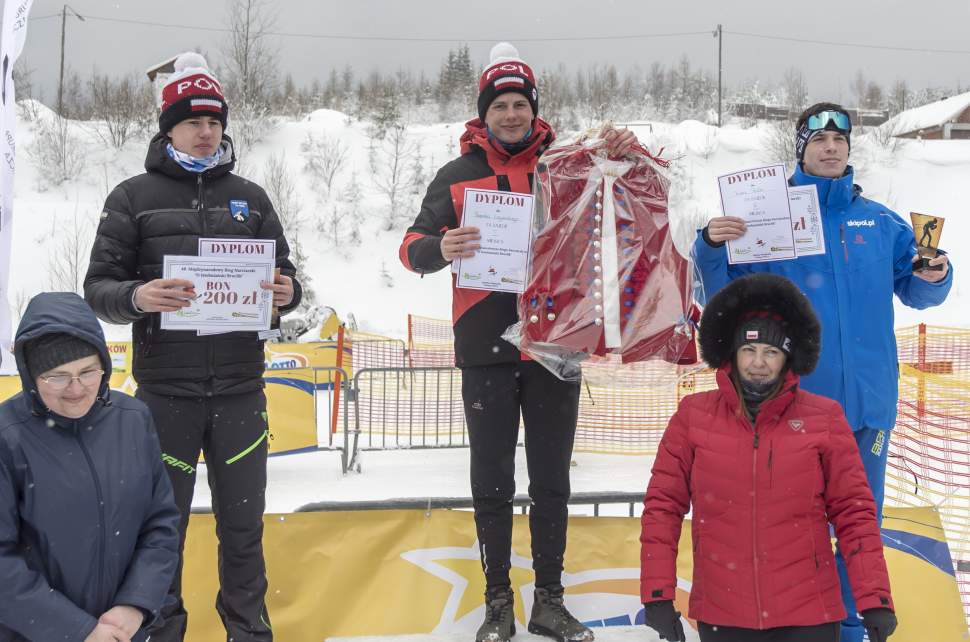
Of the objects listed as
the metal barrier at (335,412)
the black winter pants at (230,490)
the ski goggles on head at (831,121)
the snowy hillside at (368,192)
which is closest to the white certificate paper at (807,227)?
the ski goggles on head at (831,121)

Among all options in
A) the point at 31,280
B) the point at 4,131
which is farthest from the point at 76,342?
the point at 31,280

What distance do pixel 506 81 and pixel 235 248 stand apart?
49.0 inches

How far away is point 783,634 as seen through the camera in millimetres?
2451

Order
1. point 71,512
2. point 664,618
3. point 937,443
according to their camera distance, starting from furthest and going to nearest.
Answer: point 937,443
point 664,618
point 71,512

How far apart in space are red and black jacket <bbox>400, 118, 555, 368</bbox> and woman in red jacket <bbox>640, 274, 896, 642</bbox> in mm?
793

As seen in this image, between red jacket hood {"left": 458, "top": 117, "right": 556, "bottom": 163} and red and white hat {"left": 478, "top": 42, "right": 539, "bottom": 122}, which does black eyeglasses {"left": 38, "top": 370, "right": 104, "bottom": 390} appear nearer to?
red jacket hood {"left": 458, "top": 117, "right": 556, "bottom": 163}

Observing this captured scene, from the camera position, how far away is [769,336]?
2635mm

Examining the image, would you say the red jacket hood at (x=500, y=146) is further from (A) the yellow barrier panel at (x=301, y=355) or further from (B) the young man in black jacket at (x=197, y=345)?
(A) the yellow barrier panel at (x=301, y=355)

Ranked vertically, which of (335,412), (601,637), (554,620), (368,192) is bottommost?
(601,637)

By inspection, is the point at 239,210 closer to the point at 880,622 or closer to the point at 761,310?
the point at 761,310

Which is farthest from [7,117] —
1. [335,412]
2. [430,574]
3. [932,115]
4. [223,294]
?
[932,115]

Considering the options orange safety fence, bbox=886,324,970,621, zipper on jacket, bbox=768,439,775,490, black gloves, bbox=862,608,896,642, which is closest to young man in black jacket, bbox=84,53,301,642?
zipper on jacket, bbox=768,439,775,490

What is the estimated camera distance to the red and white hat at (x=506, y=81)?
3.04 metres

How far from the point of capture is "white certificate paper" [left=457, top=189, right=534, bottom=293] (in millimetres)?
2836
